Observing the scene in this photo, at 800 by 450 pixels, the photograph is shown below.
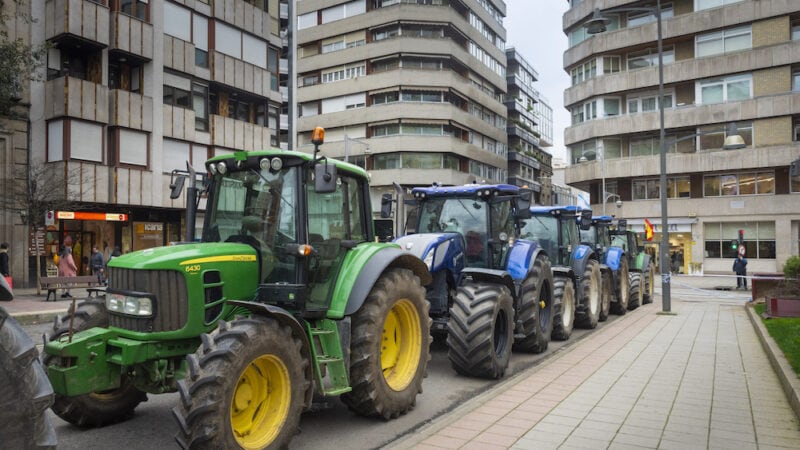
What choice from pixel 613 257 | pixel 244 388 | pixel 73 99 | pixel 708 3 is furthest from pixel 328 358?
pixel 708 3

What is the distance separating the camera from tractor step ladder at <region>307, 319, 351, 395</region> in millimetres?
4934

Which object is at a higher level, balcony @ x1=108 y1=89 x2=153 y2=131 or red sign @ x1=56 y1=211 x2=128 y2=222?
balcony @ x1=108 y1=89 x2=153 y2=131

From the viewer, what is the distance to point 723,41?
37000 mm

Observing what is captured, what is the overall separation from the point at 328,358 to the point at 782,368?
235 inches

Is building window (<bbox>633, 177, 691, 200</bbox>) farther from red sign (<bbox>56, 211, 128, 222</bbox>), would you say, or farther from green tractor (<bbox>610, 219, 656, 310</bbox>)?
red sign (<bbox>56, 211, 128, 222</bbox>)

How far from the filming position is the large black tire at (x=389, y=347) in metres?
5.29

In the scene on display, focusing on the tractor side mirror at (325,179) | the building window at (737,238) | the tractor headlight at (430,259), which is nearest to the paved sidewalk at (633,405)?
the tractor headlight at (430,259)

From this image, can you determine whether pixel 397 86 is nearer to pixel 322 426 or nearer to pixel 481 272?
pixel 481 272

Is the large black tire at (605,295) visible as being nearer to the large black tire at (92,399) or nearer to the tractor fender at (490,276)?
the tractor fender at (490,276)

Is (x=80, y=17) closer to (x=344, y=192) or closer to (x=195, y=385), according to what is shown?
(x=344, y=192)

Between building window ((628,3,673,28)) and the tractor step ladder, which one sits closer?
the tractor step ladder

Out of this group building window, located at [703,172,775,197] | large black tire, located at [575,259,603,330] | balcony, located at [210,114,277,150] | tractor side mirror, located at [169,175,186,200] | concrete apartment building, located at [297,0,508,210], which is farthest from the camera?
concrete apartment building, located at [297,0,508,210]

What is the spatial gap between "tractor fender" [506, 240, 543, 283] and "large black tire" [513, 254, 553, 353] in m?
0.15

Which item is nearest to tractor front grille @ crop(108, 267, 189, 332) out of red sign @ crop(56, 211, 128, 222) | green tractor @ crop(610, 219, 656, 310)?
green tractor @ crop(610, 219, 656, 310)
